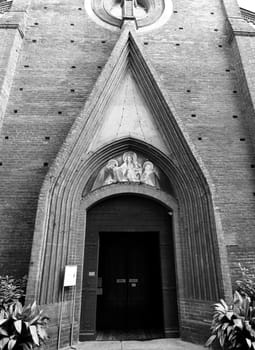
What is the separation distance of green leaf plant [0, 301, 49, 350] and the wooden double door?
2.18 metres

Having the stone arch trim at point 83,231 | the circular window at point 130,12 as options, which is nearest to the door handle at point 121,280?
the stone arch trim at point 83,231

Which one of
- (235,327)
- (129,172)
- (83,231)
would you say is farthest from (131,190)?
(235,327)

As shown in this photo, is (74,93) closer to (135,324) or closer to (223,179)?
(223,179)

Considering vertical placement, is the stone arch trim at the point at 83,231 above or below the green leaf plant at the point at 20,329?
above

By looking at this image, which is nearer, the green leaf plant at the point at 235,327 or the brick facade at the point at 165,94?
the green leaf plant at the point at 235,327

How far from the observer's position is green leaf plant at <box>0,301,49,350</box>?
3.71m


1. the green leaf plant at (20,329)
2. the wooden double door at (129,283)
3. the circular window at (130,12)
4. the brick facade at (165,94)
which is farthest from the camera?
A: the circular window at (130,12)

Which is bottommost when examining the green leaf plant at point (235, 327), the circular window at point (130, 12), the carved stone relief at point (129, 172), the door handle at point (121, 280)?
the green leaf plant at point (235, 327)

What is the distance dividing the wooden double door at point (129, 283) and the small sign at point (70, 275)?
3.73 ft

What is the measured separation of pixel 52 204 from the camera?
5473 mm

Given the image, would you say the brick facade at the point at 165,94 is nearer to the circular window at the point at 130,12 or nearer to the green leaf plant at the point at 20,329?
the circular window at the point at 130,12

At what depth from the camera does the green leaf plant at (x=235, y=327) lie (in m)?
3.89

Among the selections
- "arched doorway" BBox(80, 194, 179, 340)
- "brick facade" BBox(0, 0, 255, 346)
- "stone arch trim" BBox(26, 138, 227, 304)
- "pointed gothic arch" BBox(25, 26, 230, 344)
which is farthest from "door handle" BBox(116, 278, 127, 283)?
"brick facade" BBox(0, 0, 255, 346)

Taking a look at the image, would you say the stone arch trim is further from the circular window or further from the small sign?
the circular window
